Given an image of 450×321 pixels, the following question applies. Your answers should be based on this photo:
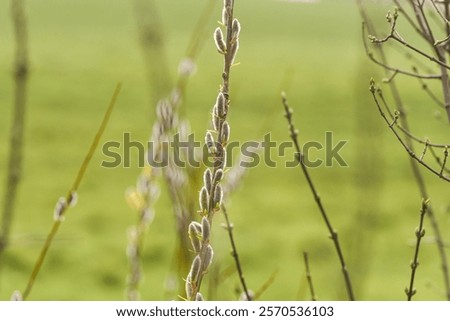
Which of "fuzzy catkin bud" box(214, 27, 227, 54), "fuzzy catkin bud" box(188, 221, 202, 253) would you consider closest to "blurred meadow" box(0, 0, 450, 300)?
"fuzzy catkin bud" box(188, 221, 202, 253)

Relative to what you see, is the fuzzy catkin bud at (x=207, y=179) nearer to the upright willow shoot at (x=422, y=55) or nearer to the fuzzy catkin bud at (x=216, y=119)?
the fuzzy catkin bud at (x=216, y=119)

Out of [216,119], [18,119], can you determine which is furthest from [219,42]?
[18,119]

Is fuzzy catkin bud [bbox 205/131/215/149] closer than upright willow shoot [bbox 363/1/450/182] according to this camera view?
Yes

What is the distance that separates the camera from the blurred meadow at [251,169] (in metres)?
6.77

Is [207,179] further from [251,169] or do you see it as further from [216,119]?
[251,169]

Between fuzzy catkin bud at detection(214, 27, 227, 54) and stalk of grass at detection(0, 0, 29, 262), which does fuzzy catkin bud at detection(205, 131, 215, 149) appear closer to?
fuzzy catkin bud at detection(214, 27, 227, 54)

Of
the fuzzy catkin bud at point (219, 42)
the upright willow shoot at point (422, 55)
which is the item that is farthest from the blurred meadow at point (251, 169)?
the fuzzy catkin bud at point (219, 42)

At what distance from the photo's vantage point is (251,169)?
32.7 feet

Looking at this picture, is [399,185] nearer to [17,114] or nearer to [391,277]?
[391,277]

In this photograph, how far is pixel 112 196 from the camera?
895 centimetres

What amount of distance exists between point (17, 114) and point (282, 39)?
1585 centimetres

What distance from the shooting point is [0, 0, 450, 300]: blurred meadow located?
6.77 m

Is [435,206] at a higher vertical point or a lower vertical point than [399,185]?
lower
